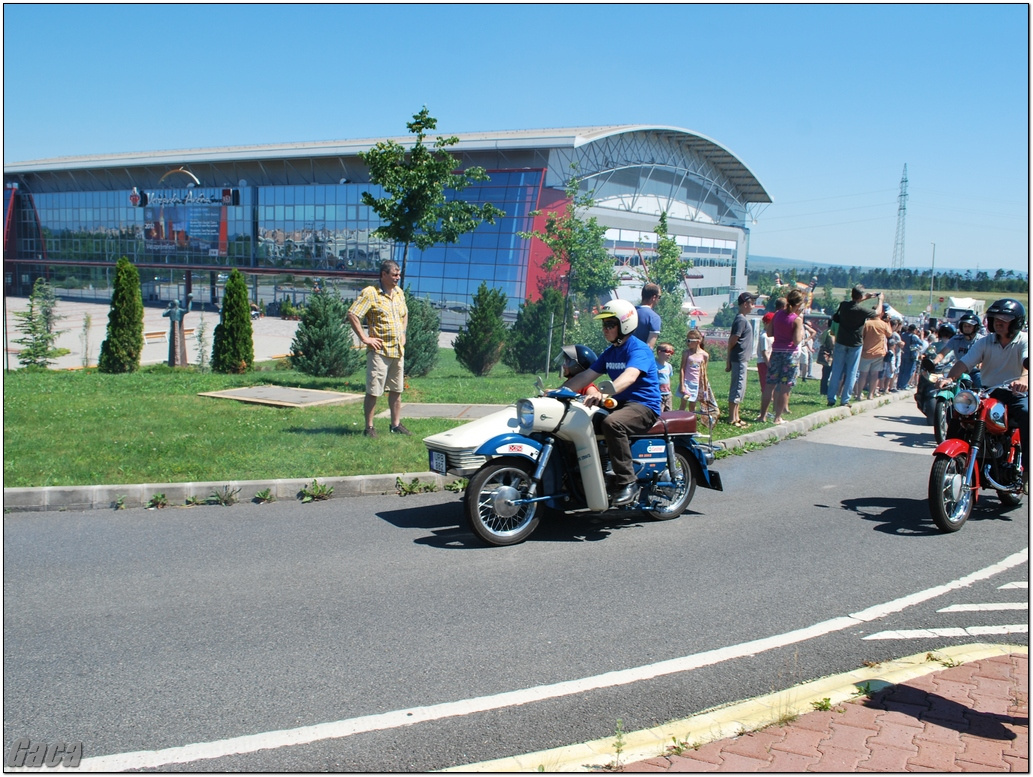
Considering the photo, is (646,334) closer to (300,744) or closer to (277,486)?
(277,486)

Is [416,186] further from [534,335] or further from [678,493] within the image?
[678,493]

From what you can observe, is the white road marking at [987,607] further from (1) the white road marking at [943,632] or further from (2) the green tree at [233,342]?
(2) the green tree at [233,342]

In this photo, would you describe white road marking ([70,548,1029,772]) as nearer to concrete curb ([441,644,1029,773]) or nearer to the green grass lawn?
concrete curb ([441,644,1029,773])

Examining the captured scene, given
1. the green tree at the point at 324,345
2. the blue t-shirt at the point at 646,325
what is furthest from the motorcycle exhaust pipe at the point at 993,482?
the green tree at the point at 324,345

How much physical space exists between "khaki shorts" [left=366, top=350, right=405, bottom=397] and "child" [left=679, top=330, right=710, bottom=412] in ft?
12.5

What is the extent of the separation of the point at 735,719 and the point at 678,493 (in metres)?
3.85

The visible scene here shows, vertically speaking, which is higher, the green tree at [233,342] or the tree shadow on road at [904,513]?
the green tree at [233,342]

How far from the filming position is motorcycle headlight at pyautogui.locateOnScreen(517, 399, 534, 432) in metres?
6.63

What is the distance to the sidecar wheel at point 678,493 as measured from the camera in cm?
749

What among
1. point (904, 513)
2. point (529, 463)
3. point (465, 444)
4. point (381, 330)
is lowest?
point (904, 513)

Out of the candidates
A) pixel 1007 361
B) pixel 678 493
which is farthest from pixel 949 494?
pixel 678 493

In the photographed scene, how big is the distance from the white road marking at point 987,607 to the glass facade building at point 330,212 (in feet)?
134

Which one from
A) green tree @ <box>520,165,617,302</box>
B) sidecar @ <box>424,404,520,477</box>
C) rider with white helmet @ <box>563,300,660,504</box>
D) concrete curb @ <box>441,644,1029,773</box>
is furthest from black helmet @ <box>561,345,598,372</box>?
green tree @ <box>520,165,617,302</box>

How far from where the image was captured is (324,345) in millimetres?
17797
